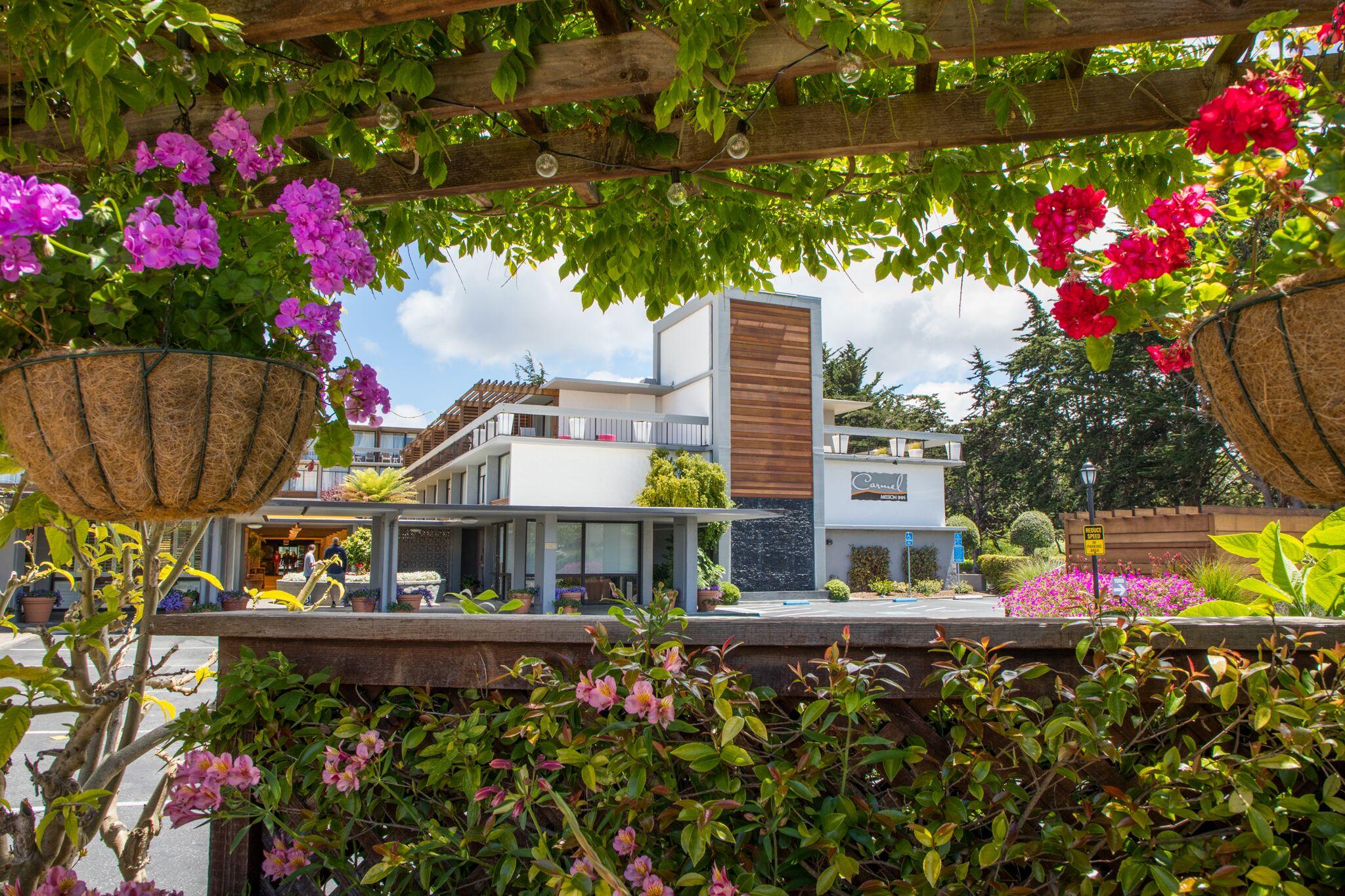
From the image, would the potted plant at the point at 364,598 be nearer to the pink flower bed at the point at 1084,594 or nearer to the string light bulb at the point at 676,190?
the pink flower bed at the point at 1084,594

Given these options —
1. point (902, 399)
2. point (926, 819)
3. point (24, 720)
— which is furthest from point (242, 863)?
point (902, 399)

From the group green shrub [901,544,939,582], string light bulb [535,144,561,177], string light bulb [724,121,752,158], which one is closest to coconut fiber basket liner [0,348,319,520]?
string light bulb [535,144,561,177]

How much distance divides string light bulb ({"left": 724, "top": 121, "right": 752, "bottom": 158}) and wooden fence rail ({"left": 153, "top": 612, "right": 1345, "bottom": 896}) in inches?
48.4

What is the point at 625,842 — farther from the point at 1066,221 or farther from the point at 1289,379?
the point at 1066,221

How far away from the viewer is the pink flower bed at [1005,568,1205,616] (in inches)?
316

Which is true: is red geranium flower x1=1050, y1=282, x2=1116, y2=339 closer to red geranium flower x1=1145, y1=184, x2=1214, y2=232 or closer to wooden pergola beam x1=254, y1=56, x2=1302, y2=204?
A: red geranium flower x1=1145, y1=184, x2=1214, y2=232

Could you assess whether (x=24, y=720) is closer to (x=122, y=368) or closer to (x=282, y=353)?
(x=122, y=368)

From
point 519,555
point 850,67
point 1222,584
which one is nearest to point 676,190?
point 850,67

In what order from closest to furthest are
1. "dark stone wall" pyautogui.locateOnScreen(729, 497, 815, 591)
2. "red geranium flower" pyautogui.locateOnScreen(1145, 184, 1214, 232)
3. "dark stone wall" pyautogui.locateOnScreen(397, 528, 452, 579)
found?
1. "red geranium flower" pyautogui.locateOnScreen(1145, 184, 1214, 232)
2. "dark stone wall" pyautogui.locateOnScreen(729, 497, 815, 591)
3. "dark stone wall" pyautogui.locateOnScreen(397, 528, 452, 579)

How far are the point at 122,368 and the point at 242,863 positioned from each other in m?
1.06

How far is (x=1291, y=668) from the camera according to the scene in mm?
1559

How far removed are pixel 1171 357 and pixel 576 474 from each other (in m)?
19.6

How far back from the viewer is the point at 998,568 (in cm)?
2741

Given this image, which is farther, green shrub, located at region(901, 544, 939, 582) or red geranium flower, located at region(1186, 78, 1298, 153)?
green shrub, located at region(901, 544, 939, 582)
